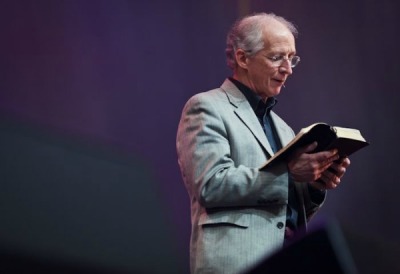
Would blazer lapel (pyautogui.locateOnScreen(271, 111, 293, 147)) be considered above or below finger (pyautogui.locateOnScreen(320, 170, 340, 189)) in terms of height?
above

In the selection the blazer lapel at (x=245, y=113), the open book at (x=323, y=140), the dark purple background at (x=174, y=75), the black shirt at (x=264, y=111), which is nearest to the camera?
the open book at (x=323, y=140)

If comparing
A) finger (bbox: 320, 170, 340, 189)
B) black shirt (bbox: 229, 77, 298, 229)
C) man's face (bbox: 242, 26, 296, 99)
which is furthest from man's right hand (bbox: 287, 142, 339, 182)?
man's face (bbox: 242, 26, 296, 99)

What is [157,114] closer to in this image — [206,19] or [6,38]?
[206,19]

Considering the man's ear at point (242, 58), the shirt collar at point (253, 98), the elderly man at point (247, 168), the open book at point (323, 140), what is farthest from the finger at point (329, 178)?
the man's ear at point (242, 58)

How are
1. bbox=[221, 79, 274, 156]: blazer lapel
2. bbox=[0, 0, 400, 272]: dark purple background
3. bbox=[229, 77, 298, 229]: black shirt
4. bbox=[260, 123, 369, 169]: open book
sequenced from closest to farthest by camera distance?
bbox=[260, 123, 369, 169]: open book → bbox=[221, 79, 274, 156]: blazer lapel → bbox=[229, 77, 298, 229]: black shirt → bbox=[0, 0, 400, 272]: dark purple background

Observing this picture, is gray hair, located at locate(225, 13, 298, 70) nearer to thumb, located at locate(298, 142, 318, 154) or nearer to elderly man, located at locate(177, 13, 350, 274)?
elderly man, located at locate(177, 13, 350, 274)

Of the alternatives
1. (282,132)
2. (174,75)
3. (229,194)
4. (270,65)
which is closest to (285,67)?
(270,65)

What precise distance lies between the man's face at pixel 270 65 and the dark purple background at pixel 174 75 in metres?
0.60

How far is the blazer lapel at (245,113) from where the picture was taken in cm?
186

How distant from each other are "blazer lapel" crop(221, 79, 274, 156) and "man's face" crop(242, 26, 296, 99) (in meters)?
0.07

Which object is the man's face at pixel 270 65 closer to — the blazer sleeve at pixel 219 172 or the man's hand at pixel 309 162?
the blazer sleeve at pixel 219 172

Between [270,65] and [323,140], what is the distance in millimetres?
393

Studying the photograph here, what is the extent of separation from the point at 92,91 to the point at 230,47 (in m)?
0.54

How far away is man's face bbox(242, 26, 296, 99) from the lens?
2.01 m
